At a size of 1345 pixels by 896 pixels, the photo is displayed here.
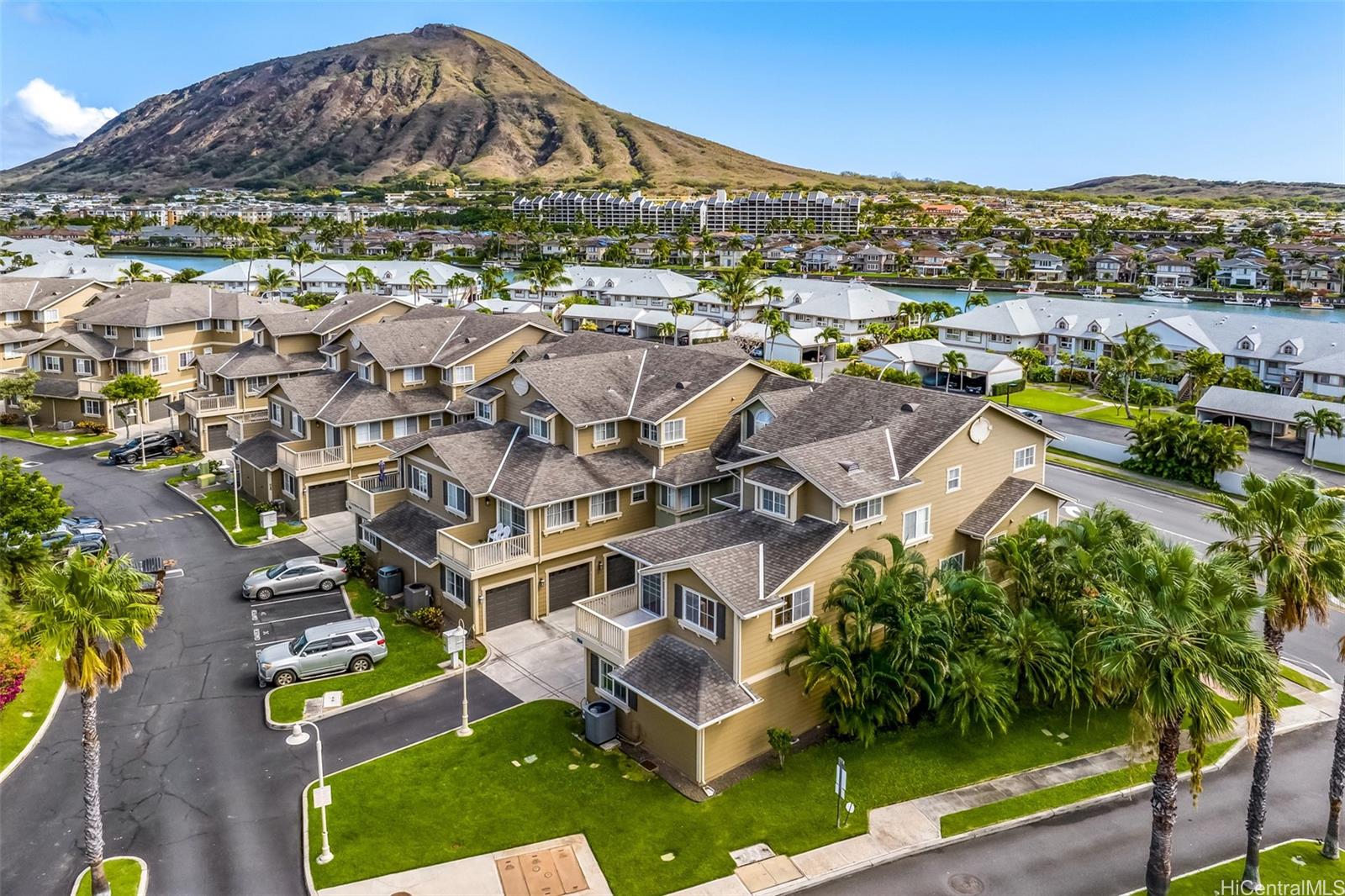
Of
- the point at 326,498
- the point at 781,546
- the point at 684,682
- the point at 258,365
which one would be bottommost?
the point at 326,498

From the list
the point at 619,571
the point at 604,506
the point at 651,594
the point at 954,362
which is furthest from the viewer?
the point at 954,362

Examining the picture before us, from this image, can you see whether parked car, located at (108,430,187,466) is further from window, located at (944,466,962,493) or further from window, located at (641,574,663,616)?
window, located at (944,466,962,493)

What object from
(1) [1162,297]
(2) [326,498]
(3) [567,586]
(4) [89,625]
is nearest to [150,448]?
(2) [326,498]

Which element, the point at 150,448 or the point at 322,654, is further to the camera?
the point at 150,448

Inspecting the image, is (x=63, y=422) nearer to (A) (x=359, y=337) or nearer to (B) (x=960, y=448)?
(A) (x=359, y=337)

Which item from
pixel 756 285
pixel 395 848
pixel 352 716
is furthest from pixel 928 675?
pixel 756 285

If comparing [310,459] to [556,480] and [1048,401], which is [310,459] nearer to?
[556,480]

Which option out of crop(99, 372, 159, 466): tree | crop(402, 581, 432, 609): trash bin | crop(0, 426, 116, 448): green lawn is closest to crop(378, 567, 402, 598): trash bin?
crop(402, 581, 432, 609): trash bin
